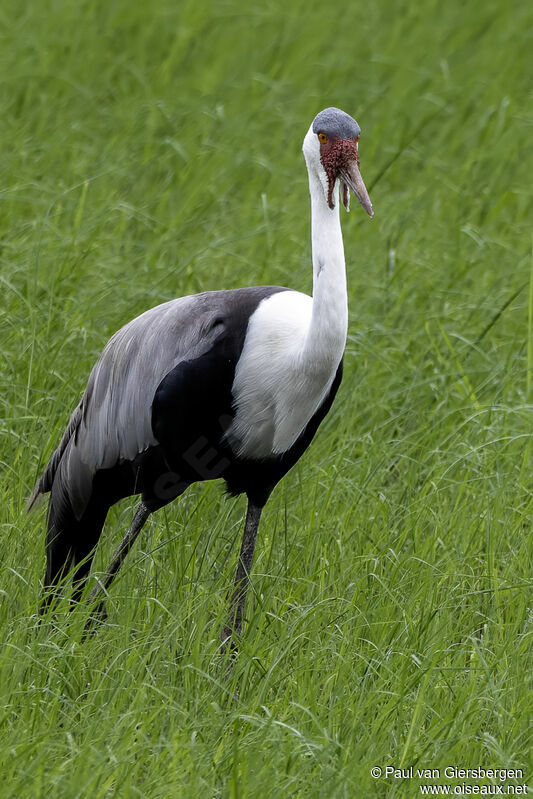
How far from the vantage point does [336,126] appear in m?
3.21

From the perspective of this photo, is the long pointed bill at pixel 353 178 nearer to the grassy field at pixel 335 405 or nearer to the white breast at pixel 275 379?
the white breast at pixel 275 379

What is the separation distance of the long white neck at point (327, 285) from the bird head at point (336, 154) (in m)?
0.03

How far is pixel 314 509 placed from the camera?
3834 millimetres

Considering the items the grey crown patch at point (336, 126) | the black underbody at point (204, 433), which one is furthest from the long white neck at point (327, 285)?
the black underbody at point (204, 433)

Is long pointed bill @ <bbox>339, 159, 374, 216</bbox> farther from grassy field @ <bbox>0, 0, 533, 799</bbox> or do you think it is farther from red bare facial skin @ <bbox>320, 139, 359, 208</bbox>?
grassy field @ <bbox>0, 0, 533, 799</bbox>

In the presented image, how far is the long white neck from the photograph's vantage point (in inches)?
123

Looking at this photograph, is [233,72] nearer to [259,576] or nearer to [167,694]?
[259,576]

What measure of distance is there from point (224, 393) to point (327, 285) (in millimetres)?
448

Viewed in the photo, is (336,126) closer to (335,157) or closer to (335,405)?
(335,157)

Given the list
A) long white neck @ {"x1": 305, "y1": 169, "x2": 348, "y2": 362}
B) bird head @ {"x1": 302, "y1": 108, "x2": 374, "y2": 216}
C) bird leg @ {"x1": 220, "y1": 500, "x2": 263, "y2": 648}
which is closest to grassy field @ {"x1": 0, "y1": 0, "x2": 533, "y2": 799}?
bird leg @ {"x1": 220, "y1": 500, "x2": 263, "y2": 648}

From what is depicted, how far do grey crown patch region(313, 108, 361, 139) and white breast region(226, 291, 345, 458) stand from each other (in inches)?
19.0

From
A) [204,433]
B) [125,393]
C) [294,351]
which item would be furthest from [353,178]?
[125,393]

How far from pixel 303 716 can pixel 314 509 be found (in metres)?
1.00

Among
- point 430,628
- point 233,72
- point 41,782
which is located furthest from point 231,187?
point 41,782
